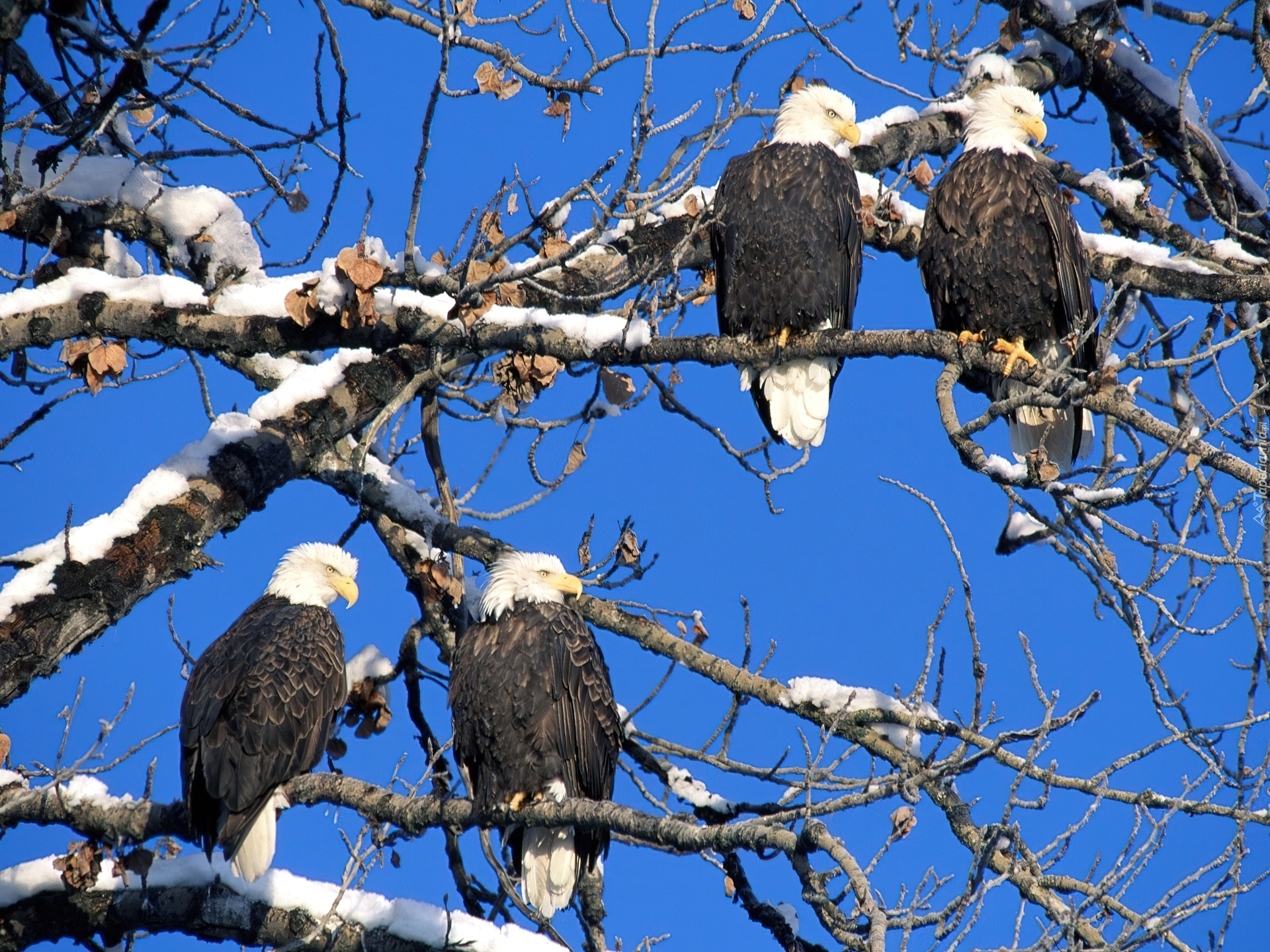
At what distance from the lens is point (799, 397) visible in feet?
15.9

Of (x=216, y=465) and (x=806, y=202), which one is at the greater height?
(x=806, y=202)

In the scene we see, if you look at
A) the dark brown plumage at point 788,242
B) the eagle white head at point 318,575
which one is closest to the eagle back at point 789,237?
the dark brown plumage at point 788,242

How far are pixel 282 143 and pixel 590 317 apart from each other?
1.00 m

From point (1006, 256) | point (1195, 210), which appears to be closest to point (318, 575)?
point (1006, 256)

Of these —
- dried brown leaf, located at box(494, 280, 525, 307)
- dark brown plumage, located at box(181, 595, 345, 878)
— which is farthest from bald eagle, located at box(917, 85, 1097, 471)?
dark brown plumage, located at box(181, 595, 345, 878)

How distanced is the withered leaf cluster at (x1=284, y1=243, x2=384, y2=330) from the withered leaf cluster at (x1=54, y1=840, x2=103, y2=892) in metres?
1.60

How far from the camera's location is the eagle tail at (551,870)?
4371 millimetres

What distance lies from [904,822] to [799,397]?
2.36 meters

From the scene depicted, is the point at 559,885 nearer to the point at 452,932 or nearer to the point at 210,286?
the point at 452,932

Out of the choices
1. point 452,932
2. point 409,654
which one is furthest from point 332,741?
point 452,932

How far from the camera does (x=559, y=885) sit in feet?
14.4

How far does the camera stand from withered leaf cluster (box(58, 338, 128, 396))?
145 inches

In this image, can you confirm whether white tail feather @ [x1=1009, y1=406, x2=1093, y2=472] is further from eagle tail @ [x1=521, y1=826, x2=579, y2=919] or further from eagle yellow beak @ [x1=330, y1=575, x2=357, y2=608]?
eagle yellow beak @ [x1=330, y1=575, x2=357, y2=608]

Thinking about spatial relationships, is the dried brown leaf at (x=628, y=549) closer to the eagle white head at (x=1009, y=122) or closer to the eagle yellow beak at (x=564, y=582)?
the eagle yellow beak at (x=564, y=582)
